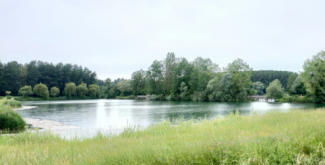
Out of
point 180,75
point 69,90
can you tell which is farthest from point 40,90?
point 180,75

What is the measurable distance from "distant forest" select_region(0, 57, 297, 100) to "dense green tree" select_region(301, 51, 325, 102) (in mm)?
18164

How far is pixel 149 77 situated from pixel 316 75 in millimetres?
58151

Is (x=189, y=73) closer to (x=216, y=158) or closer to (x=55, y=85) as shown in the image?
(x=55, y=85)

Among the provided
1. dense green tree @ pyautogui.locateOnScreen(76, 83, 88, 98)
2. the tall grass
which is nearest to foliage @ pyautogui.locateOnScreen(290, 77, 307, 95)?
the tall grass

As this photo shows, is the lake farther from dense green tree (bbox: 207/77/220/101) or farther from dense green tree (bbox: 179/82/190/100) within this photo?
dense green tree (bbox: 179/82/190/100)

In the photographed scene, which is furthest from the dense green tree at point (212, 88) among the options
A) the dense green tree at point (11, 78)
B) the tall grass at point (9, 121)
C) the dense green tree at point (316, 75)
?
the dense green tree at point (11, 78)

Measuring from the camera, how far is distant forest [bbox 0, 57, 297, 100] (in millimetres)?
74000

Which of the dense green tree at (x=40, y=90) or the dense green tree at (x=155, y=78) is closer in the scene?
the dense green tree at (x=40, y=90)

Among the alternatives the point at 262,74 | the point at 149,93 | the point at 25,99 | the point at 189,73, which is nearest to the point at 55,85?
the point at 25,99

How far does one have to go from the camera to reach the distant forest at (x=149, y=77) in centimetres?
7400

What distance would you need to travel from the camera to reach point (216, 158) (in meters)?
3.58

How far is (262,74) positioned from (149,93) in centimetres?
6936

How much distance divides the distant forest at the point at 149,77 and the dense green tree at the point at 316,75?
59.6 feet

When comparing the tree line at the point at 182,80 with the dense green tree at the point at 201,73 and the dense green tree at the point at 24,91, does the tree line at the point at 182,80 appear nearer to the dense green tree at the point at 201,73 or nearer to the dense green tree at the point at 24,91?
the dense green tree at the point at 201,73
